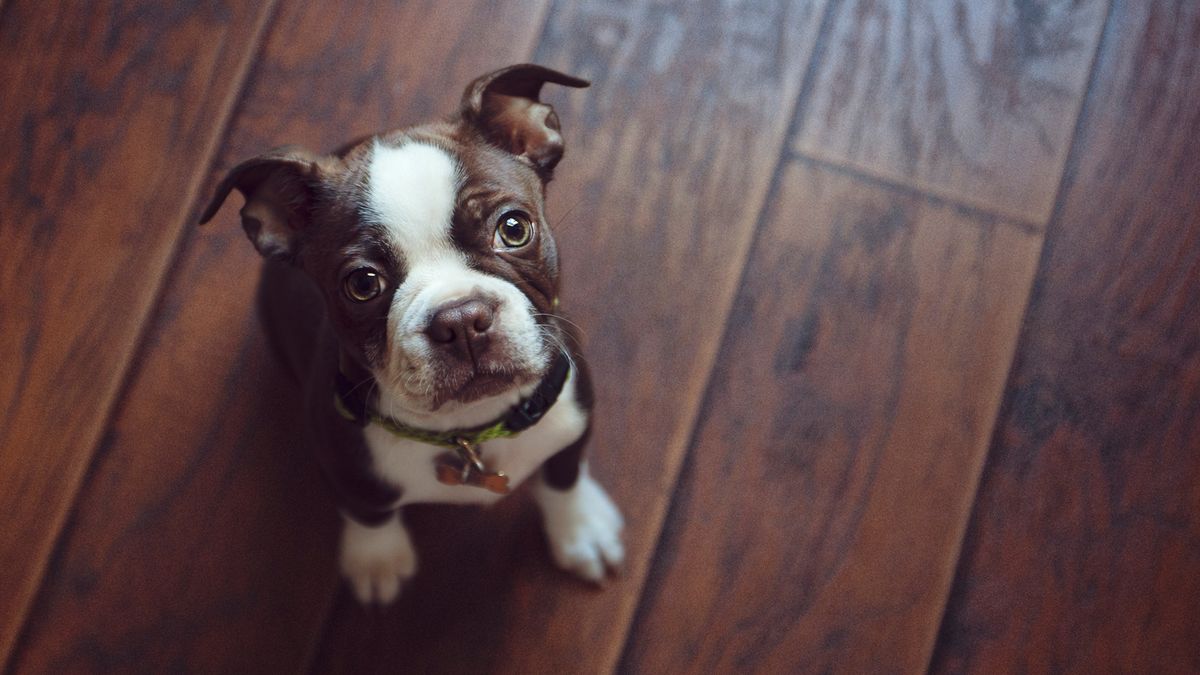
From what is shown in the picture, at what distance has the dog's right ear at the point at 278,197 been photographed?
1.69 metres

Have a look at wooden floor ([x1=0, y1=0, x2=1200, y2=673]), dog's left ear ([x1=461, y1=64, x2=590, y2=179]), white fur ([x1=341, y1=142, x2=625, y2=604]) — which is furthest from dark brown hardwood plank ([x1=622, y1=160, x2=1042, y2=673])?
dog's left ear ([x1=461, y1=64, x2=590, y2=179])

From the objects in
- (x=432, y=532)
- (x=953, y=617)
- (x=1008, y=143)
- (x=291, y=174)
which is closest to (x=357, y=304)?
(x=291, y=174)

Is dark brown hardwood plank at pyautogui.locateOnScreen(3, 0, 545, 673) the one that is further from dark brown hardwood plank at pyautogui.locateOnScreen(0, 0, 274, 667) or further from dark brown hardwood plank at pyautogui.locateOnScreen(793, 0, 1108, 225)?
dark brown hardwood plank at pyautogui.locateOnScreen(793, 0, 1108, 225)

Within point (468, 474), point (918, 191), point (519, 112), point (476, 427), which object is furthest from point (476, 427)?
point (918, 191)

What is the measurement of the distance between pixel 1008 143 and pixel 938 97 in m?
0.21

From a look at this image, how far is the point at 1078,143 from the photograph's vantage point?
2.64 meters

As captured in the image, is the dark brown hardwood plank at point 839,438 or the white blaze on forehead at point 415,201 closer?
the white blaze on forehead at point 415,201

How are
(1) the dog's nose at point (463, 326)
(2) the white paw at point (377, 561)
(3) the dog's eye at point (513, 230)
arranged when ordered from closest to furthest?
(1) the dog's nose at point (463, 326)
(3) the dog's eye at point (513, 230)
(2) the white paw at point (377, 561)

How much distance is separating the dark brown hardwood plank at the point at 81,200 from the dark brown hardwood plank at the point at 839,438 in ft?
4.48

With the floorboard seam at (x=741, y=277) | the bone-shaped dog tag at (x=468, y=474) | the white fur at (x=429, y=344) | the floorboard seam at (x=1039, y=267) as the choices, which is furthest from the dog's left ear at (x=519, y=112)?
A: the floorboard seam at (x=1039, y=267)

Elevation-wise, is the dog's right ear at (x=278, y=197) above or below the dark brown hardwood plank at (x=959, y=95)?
below

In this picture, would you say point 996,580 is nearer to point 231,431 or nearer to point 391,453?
point 391,453

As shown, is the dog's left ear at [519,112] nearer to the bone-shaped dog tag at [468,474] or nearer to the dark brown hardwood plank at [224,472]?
the bone-shaped dog tag at [468,474]

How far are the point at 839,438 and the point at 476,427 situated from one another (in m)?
1.03
